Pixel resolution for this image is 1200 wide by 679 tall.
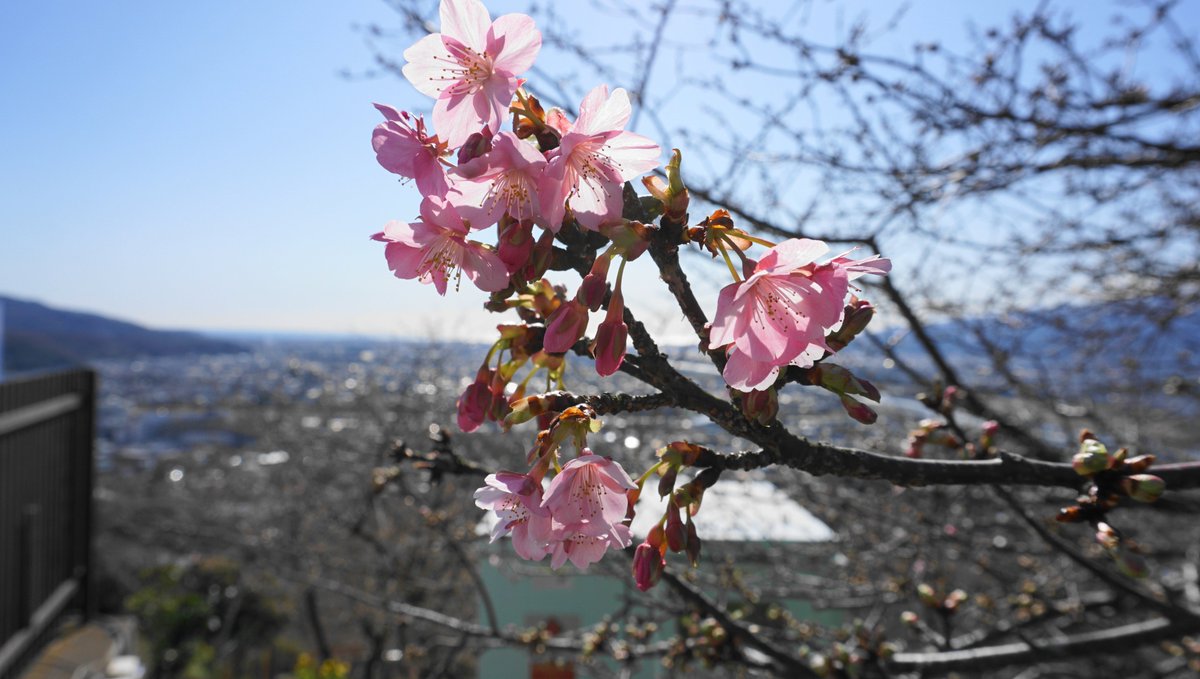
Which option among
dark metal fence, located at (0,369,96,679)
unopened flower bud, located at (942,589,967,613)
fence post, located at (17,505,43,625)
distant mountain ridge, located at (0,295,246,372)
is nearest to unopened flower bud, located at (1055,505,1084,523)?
unopened flower bud, located at (942,589,967,613)

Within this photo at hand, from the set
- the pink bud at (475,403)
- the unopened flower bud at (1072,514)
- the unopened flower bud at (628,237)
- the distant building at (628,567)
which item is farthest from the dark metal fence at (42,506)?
the unopened flower bud at (1072,514)

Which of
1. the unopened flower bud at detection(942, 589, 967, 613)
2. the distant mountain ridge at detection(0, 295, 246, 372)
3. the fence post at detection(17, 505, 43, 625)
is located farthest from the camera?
the distant mountain ridge at detection(0, 295, 246, 372)

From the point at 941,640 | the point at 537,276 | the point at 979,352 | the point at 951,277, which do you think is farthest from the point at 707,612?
the point at 951,277

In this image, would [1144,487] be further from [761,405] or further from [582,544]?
[582,544]

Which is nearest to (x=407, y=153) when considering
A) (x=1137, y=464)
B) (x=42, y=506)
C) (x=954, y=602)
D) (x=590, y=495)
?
(x=590, y=495)

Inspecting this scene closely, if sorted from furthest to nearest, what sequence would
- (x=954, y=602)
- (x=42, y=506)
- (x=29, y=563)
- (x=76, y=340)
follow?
(x=76, y=340) → (x=42, y=506) → (x=29, y=563) → (x=954, y=602)

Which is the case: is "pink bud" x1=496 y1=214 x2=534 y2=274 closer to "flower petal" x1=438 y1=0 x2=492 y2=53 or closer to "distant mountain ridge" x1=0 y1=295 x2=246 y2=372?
"flower petal" x1=438 y1=0 x2=492 y2=53
